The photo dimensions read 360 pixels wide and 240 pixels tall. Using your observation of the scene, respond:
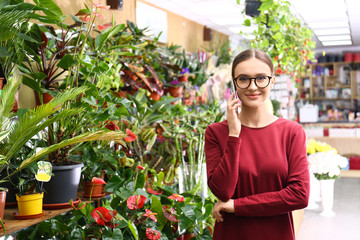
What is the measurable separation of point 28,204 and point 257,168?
83cm

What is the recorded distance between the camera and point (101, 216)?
5.64 feet

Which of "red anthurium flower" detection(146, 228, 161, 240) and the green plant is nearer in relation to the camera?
the green plant

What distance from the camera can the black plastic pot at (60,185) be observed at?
1712 millimetres

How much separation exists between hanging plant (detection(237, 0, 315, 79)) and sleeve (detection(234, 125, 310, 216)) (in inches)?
119

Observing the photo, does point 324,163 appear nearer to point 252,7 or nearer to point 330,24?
point 252,7

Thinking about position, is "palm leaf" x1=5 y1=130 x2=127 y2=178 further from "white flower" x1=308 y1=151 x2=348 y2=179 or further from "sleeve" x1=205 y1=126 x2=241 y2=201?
"white flower" x1=308 y1=151 x2=348 y2=179

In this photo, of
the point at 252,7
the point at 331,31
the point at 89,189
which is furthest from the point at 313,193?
the point at 331,31

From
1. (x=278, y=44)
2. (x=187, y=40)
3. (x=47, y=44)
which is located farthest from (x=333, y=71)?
(x=47, y=44)

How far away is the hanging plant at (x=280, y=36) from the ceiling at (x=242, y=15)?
0.54m

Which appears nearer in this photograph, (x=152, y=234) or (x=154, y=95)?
A: (x=152, y=234)

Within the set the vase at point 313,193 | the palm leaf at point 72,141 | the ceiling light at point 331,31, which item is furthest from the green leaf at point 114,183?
the ceiling light at point 331,31

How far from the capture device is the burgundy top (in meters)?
1.40

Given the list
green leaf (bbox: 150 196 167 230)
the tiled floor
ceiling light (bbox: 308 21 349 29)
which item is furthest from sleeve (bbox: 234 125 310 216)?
ceiling light (bbox: 308 21 349 29)

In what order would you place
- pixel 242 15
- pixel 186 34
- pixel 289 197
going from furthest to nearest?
pixel 186 34 < pixel 242 15 < pixel 289 197
